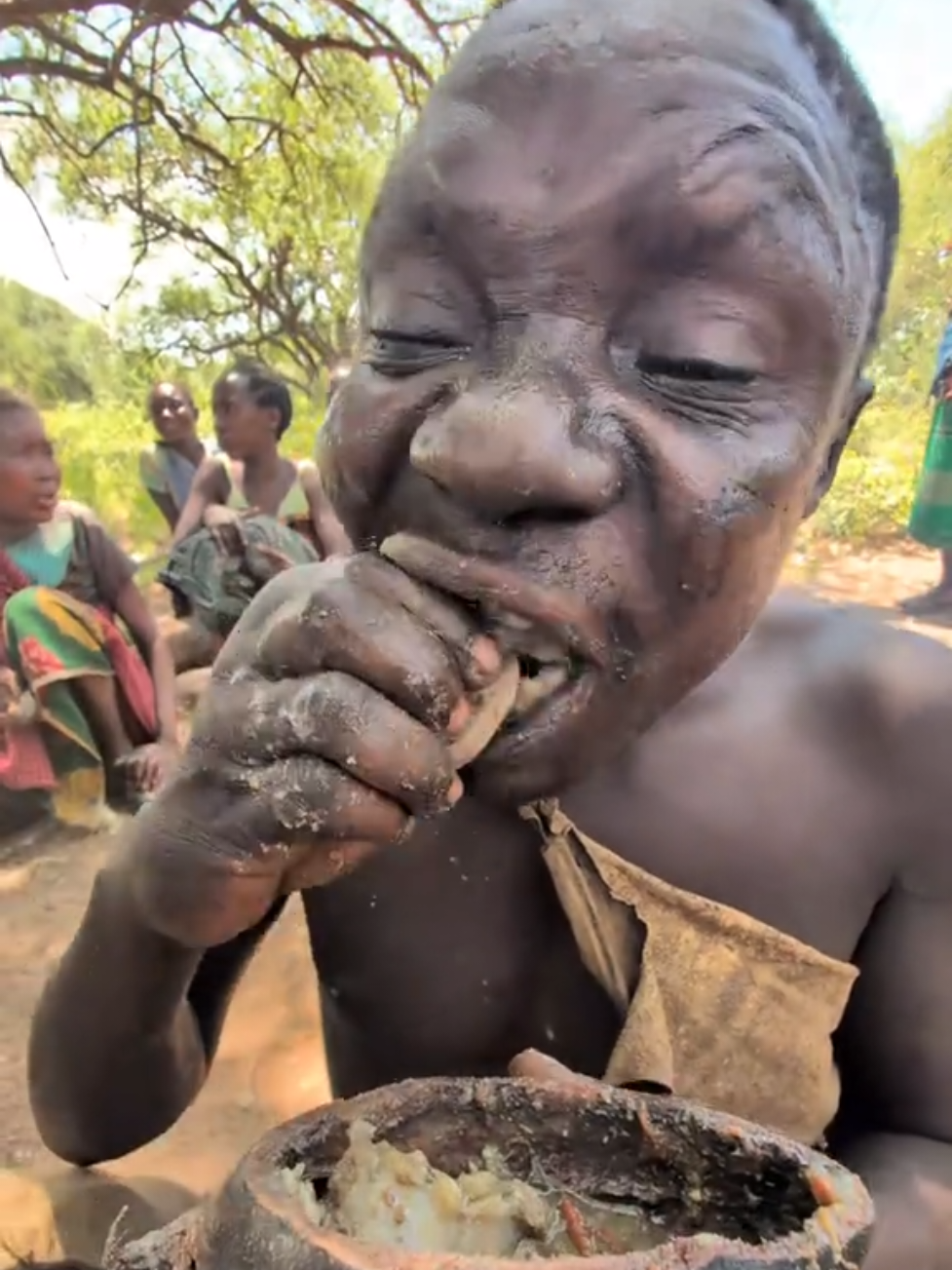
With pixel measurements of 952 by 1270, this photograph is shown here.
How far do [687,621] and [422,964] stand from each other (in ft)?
1.77

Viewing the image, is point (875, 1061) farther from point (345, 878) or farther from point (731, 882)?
point (345, 878)

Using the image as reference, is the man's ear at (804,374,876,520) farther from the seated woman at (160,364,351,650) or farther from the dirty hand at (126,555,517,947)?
the seated woman at (160,364,351,650)

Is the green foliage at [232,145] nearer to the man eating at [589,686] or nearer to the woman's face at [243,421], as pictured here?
the woman's face at [243,421]

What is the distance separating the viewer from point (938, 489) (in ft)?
Result: 22.7

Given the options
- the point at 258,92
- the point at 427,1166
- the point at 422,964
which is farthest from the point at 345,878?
the point at 258,92

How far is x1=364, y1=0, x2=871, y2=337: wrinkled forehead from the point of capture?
89 centimetres

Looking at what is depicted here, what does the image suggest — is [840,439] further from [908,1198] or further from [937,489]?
[937,489]

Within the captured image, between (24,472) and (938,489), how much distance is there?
4841 mm

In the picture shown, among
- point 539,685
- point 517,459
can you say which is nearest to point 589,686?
point 539,685

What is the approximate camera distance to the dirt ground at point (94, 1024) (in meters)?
1.94

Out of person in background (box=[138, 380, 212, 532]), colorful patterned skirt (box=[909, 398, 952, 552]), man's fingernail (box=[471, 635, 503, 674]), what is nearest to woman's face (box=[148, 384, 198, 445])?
person in background (box=[138, 380, 212, 532])

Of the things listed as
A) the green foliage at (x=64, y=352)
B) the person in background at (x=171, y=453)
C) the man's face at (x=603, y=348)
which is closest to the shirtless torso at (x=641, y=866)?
the man's face at (x=603, y=348)

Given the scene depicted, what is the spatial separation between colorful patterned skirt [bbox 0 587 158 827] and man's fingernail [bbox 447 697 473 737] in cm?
360

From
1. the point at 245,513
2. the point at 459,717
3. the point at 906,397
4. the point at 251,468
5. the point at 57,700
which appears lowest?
the point at 57,700
